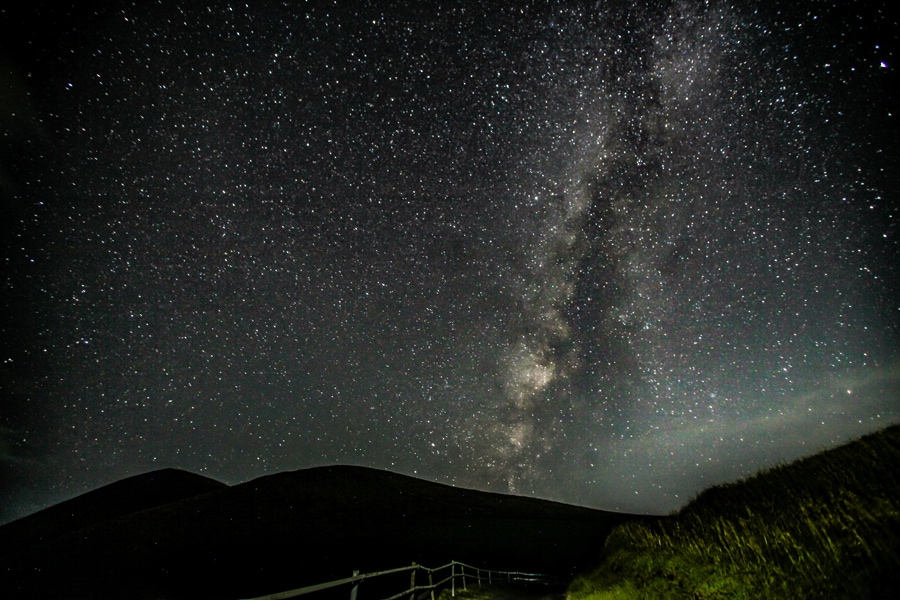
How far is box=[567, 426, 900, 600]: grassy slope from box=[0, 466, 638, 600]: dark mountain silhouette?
1555 centimetres

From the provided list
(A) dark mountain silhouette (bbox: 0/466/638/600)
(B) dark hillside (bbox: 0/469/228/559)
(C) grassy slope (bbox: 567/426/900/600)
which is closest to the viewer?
(C) grassy slope (bbox: 567/426/900/600)

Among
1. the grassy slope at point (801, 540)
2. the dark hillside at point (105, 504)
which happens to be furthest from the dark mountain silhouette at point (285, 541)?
the grassy slope at point (801, 540)

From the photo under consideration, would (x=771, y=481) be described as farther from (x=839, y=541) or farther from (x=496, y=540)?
(x=496, y=540)

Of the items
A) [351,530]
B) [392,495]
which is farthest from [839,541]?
[392,495]

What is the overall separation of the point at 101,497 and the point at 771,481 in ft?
315

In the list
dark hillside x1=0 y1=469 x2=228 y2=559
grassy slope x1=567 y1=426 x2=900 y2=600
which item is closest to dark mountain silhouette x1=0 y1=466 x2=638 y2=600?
dark hillside x1=0 y1=469 x2=228 y2=559

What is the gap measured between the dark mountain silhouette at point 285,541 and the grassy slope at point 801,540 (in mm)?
15551

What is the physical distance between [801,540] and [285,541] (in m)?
31.3

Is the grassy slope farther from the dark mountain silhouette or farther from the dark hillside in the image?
the dark hillside

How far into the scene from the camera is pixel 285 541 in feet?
89.0

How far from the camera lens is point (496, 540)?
106 ft

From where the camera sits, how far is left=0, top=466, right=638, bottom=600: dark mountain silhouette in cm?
2217

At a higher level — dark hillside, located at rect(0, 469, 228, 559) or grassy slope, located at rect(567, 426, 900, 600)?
dark hillside, located at rect(0, 469, 228, 559)

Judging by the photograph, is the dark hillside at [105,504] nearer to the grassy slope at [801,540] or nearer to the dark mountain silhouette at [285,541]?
the dark mountain silhouette at [285,541]
